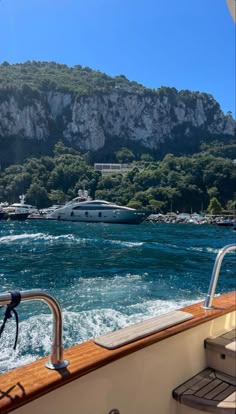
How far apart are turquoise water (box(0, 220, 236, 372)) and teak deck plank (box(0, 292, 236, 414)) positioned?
3.03ft

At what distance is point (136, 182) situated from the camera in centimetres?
258

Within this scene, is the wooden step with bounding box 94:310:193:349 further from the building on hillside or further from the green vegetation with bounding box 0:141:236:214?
the building on hillside

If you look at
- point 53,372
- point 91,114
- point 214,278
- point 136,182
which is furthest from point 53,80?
point 53,372

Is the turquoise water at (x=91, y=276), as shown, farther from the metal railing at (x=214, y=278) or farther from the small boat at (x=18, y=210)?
the metal railing at (x=214, y=278)

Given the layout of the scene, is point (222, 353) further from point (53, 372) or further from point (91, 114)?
point (91, 114)

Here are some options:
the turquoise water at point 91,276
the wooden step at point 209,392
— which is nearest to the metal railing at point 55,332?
the wooden step at point 209,392

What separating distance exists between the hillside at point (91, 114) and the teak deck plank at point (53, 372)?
1118 mm

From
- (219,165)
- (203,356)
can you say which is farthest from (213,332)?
(219,165)

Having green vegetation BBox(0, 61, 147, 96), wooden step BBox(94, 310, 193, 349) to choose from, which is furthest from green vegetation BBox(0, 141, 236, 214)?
wooden step BBox(94, 310, 193, 349)

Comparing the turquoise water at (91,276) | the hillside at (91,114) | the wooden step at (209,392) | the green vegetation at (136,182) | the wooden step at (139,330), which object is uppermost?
the hillside at (91,114)

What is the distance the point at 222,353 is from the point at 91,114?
262 cm

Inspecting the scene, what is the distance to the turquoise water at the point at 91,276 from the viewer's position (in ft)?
6.63

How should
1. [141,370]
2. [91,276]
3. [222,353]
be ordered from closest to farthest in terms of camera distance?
1. [141,370]
2. [222,353]
3. [91,276]

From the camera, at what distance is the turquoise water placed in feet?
6.63
